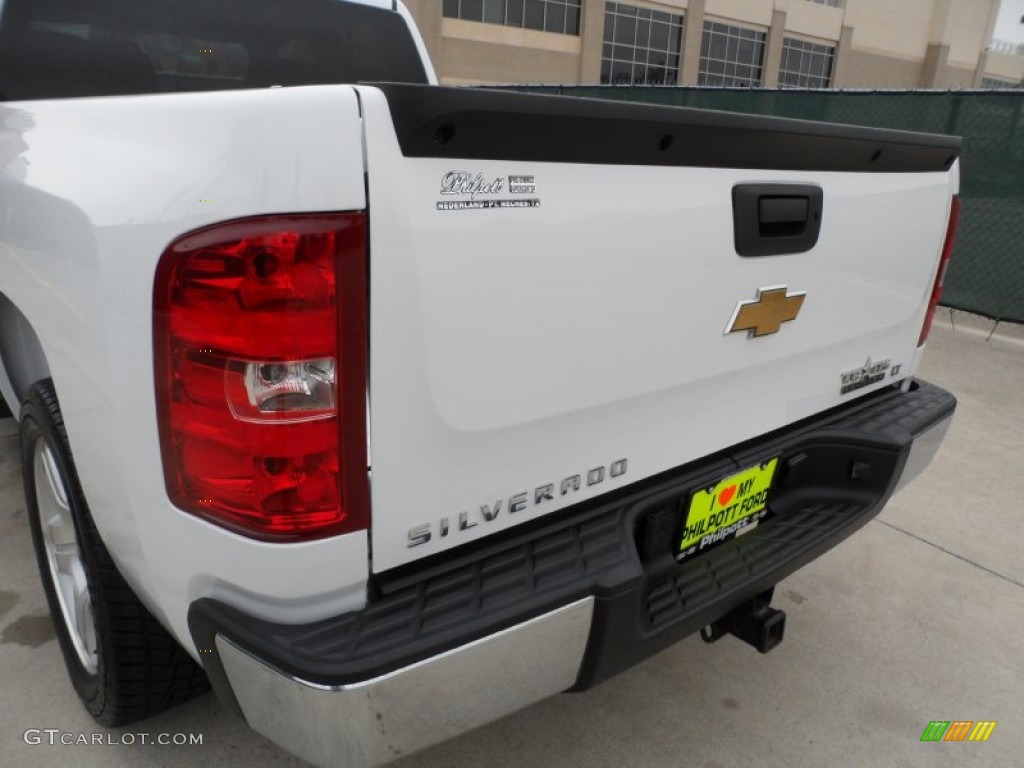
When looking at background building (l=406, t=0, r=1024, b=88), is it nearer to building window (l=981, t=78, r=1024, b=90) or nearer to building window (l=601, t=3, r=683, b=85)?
building window (l=601, t=3, r=683, b=85)

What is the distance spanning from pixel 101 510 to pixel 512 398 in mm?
836

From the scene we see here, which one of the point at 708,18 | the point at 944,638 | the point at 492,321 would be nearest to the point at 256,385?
the point at 492,321

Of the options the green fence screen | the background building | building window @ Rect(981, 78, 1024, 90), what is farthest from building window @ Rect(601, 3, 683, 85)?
building window @ Rect(981, 78, 1024, 90)

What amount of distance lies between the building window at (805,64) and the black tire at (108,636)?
42.9 meters

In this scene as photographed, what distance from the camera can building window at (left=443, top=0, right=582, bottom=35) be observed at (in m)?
27.3

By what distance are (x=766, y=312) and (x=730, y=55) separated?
129ft

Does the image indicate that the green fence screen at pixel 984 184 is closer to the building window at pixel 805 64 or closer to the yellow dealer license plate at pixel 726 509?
the yellow dealer license plate at pixel 726 509

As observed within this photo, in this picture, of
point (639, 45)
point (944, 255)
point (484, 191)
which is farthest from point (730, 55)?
point (484, 191)

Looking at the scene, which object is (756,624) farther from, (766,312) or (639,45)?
(639,45)

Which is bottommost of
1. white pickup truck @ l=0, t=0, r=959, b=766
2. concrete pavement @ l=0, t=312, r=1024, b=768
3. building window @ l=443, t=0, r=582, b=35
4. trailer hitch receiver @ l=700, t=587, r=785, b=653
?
concrete pavement @ l=0, t=312, r=1024, b=768

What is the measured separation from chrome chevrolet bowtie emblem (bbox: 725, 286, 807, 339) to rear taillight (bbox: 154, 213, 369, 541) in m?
0.91

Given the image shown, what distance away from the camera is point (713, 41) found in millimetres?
35062

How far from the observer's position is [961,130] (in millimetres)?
7008

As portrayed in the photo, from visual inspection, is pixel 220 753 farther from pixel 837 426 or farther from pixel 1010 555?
pixel 1010 555
